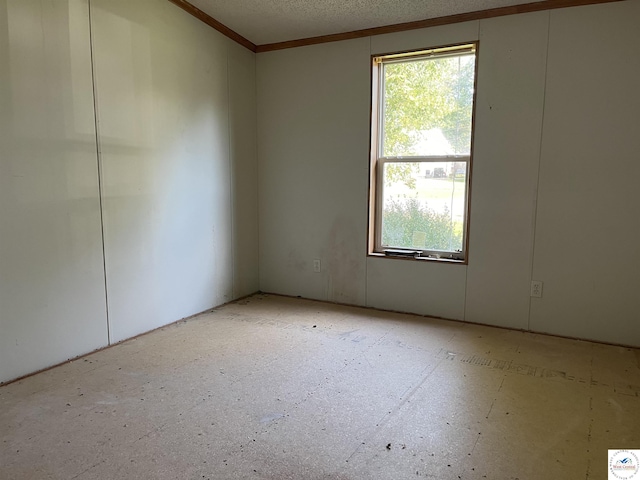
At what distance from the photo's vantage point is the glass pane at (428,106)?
135 inches

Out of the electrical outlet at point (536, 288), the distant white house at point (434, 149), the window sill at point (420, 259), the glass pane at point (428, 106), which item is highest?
the glass pane at point (428, 106)

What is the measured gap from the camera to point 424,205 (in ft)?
12.1

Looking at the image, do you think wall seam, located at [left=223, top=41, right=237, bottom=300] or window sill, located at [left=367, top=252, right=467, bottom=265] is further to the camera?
wall seam, located at [left=223, top=41, right=237, bottom=300]

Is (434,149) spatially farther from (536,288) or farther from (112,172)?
(112,172)

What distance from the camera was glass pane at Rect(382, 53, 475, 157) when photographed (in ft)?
11.3

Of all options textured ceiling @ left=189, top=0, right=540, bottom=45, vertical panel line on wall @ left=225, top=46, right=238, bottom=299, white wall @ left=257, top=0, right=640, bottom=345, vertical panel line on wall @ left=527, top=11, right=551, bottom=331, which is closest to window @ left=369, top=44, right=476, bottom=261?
white wall @ left=257, top=0, right=640, bottom=345

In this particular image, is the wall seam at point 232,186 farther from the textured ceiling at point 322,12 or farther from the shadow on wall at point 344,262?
the shadow on wall at point 344,262

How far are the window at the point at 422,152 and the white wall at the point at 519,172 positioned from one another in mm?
109

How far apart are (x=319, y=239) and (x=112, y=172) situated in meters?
1.93

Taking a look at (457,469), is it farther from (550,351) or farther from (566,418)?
(550,351)

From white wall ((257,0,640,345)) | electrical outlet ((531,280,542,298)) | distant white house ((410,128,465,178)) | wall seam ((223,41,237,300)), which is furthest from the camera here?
wall seam ((223,41,237,300))

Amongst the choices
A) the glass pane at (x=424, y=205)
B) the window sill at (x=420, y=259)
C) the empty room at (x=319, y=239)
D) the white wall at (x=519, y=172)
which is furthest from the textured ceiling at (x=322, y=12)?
the window sill at (x=420, y=259)

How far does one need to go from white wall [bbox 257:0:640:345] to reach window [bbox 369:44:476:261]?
0.36 ft

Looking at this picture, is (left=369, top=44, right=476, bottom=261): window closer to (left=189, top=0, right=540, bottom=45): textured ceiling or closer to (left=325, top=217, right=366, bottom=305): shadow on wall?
(left=325, top=217, right=366, bottom=305): shadow on wall
